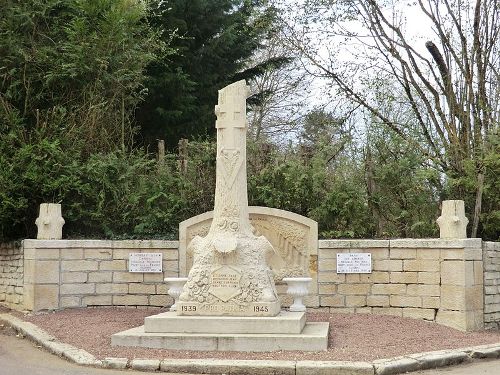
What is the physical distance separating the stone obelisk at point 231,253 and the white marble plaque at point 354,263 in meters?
2.44

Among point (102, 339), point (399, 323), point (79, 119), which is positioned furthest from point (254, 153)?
point (102, 339)

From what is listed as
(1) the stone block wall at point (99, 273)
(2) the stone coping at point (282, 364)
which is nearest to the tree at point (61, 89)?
(1) the stone block wall at point (99, 273)

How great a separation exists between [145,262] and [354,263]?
11.9 ft

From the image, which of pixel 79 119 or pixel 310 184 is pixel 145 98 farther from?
pixel 310 184

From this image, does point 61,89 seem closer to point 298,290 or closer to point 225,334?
point 298,290

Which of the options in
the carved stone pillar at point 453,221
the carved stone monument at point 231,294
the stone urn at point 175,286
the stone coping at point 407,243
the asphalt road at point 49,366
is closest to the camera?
the asphalt road at point 49,366

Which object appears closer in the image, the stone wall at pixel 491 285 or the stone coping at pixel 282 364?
the stone coping at pixel 282 364

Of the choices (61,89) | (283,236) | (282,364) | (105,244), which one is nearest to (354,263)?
(283,236)

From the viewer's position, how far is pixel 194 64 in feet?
58.3

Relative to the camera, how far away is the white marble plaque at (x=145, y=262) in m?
11.5

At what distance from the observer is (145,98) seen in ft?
56.9

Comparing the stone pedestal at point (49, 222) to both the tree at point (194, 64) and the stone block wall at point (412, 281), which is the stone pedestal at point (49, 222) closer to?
the stone block wall at point (412, 281)

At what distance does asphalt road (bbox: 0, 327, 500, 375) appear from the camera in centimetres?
712

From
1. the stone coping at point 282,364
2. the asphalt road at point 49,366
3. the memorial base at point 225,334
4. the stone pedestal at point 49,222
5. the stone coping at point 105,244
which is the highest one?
the stone pedestal at point 49,222
